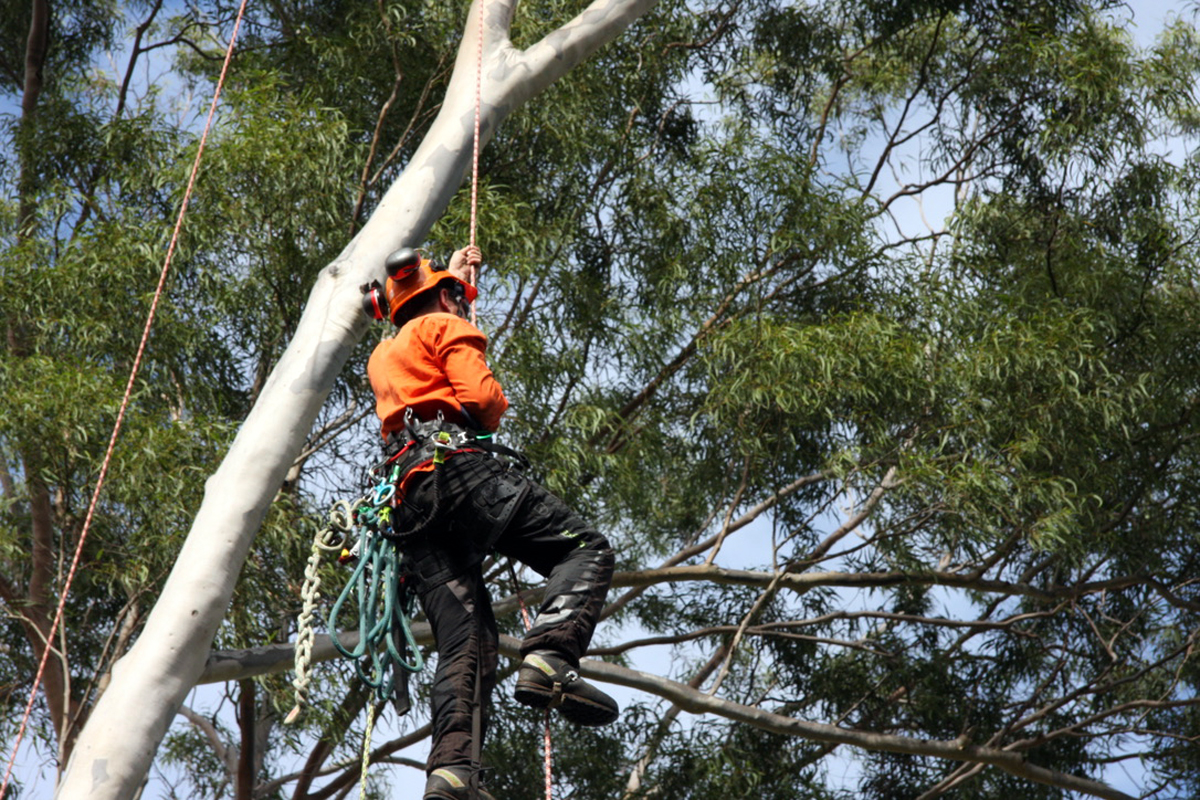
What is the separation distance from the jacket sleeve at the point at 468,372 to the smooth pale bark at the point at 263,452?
1.13 metres

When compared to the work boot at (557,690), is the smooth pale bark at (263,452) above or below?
above

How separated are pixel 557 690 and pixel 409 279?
1110mm

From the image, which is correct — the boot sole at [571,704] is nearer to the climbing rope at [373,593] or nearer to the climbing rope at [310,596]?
the climbing rope at [373,593]

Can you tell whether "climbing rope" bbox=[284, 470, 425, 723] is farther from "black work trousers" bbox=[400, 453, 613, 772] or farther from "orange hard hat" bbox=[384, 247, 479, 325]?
"orange hard hat" bbox=[384, 247, 479, 325]

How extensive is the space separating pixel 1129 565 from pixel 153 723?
5.67m

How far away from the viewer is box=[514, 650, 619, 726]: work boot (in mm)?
3029

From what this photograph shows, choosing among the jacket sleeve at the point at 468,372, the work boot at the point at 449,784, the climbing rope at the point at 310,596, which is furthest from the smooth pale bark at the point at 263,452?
the work boot at the point at 449,784

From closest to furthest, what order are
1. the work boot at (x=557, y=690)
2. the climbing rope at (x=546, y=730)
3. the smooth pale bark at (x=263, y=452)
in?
1. the climbing rope at (x=546, y=730)
2. the work boot at (x=557, y=690)
3. the smooth pale bark at (x=263, y=452)

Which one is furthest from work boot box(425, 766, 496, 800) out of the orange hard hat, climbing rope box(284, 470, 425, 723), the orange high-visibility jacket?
the orange hard hat

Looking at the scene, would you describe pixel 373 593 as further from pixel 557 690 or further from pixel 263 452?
pixel 263 452

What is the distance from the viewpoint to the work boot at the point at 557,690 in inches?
119

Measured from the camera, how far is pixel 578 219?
7.61 metres

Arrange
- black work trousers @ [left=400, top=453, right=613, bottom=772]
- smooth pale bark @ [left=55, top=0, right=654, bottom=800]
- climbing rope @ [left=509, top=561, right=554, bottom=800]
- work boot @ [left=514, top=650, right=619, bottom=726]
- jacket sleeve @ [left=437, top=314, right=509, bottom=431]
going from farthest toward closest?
1. smooth pale bark @ [left=55, top=0, right=654, bottom=800]
2. jacket sleeve @ [left=437, top=314, right=509, bottom=431]
3. black work trousers @ [left=400, top=453, right=613, bottom=772]
4. work boot @ [left=514, top=650, right=619, bottom=726]
5. climbing rope @ [left=509, top=561, right=554, bottom=800]

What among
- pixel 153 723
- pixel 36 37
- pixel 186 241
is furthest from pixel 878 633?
pixel 36 37
